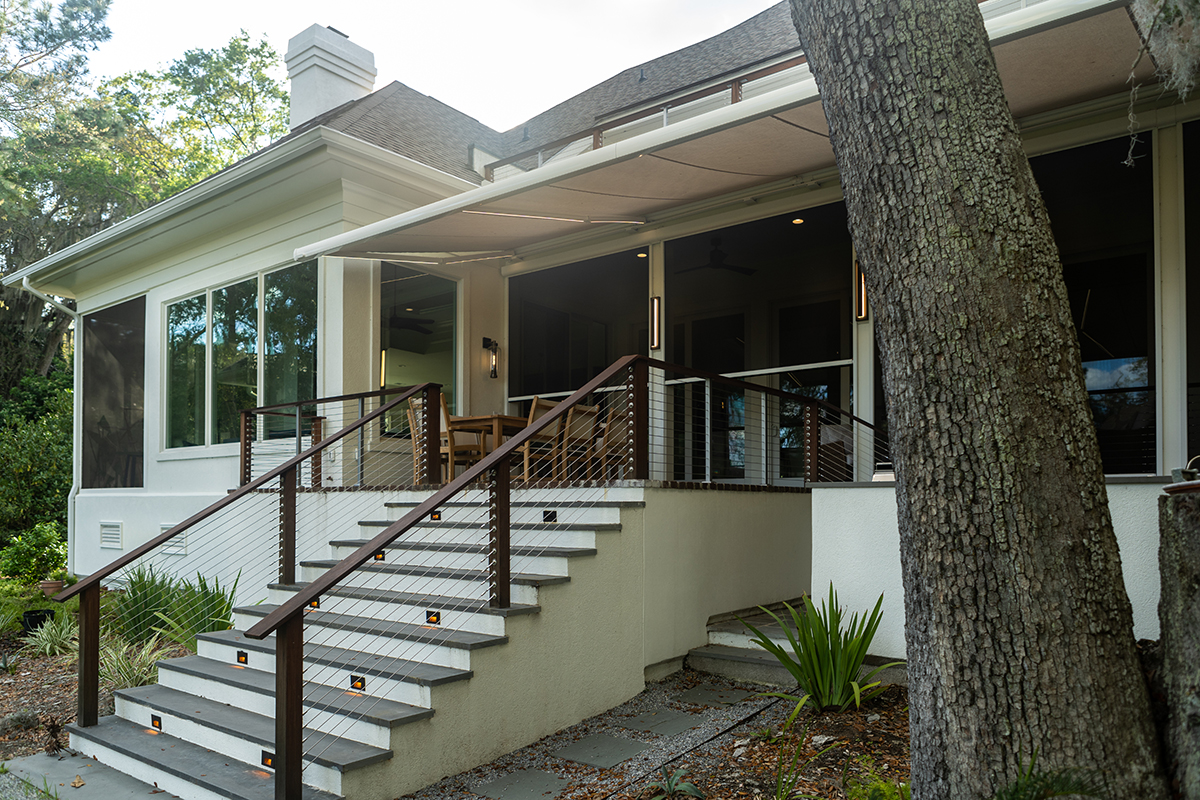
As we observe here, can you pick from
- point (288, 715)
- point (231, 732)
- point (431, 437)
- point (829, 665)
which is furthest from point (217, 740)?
point (829, 665)

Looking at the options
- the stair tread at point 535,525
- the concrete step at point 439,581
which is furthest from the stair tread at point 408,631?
the stair tread at point 535,525

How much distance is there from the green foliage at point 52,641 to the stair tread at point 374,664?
2781 millimetres

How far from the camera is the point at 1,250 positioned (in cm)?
1803

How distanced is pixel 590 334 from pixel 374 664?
5.90 metres

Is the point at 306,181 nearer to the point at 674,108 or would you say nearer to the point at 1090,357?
the point at 674,108

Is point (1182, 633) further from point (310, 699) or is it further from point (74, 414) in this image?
point (74, 414)

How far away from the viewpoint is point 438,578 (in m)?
4.90

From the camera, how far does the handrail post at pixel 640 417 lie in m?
4.93

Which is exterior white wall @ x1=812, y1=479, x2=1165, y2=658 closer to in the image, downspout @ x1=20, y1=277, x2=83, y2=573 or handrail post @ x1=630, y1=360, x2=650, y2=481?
handrail post @ x1=630, y1=360, x2=650, y2=481

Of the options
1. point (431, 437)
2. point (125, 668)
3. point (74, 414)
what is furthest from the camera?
point (74, 414)

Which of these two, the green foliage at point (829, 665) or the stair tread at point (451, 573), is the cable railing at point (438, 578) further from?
the green foliage at point (829, 665)

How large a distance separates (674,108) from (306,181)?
3807 mm

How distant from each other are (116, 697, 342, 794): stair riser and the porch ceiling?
12.6 ft

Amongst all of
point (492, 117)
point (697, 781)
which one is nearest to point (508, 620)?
point (697, 781)
